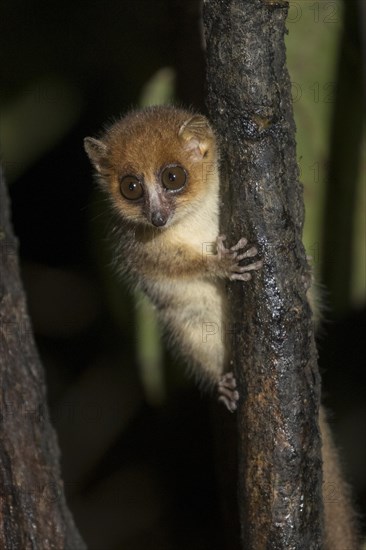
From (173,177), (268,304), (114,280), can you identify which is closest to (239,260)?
(268,304)

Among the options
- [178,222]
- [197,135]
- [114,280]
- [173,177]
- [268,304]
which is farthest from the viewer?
[114,280]

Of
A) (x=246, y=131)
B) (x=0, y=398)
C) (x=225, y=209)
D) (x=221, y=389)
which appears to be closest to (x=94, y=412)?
(x=221, y=389)

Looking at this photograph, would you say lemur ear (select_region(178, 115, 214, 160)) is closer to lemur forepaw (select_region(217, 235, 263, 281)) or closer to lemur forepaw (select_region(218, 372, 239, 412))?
lemur forepaw (select_region(217, 235, 263, 281))

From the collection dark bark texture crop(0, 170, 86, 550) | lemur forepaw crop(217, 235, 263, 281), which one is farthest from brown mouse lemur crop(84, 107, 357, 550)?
dark bark texture crop(0, 170, 86, 550)

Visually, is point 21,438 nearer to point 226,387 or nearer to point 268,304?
point 226,387

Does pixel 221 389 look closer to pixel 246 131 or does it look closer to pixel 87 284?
pixel 246 131

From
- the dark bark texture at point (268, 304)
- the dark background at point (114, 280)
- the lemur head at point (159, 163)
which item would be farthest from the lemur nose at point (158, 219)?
the dark background at point (114, 280)

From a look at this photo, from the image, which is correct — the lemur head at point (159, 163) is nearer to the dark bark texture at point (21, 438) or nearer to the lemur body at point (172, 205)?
the lemur body at point (172, 205)

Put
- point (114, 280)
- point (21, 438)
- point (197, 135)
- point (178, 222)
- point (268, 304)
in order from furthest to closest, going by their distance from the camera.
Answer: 1. point (114, 280)
2. point (178, 222)
3. point (197, 135)
4. point (21, 438)
5. point (268, 304)
